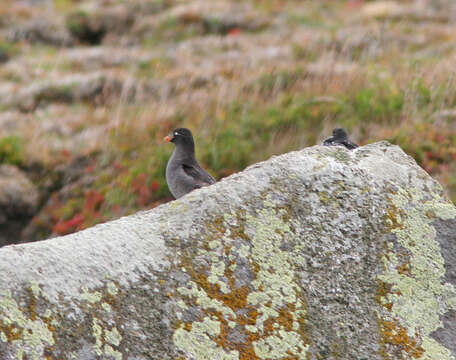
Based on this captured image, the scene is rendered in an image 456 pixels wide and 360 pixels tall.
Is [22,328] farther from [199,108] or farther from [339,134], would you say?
[199,108]

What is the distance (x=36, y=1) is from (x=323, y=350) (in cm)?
2580

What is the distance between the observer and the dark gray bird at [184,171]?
651cm

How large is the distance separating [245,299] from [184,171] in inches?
143

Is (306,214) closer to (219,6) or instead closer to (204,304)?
(204,304)

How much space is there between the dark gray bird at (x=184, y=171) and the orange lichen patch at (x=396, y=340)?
328 cm

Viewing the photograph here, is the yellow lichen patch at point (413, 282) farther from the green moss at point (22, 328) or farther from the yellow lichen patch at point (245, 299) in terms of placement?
the green moss at point (22, 328)

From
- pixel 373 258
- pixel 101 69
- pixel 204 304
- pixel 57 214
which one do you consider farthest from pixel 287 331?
pixel 101 69

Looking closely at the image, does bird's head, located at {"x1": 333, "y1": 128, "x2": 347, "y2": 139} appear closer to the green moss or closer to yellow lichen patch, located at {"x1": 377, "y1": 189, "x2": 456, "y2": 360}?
yellow lichen patch, located at {"x1": 377, "y1": 189, "x2": 456, "y2": 360}


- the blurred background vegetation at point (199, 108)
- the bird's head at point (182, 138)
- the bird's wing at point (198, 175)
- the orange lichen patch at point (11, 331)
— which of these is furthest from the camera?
the blurred background vegetation at point (199, 108)

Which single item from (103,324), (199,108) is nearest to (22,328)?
(103,324)

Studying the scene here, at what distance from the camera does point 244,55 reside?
17.5m

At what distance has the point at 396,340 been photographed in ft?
10.7

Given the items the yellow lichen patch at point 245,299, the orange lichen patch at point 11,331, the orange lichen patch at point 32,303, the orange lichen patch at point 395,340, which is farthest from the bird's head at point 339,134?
the orange lichen patch at point 11,331

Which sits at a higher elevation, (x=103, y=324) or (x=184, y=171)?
(x=103, y=324)
